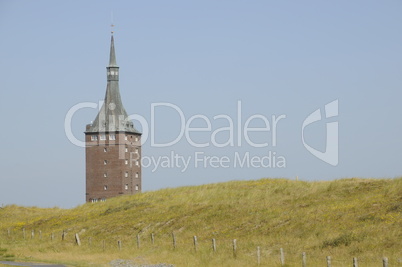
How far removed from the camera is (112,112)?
5281 inches

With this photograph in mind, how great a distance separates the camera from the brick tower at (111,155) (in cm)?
12519

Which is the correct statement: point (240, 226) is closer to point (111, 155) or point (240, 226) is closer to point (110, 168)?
point (110, 168)

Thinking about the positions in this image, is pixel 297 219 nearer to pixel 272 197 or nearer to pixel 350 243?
pixel 350 243

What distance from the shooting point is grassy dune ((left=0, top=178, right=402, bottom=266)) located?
1586 inches

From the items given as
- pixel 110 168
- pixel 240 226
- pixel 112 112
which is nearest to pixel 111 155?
pixel 110 168

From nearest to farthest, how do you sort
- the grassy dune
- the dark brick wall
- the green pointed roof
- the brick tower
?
the grassy dune
the dark brick wall
the brick tower
the green pointed roof

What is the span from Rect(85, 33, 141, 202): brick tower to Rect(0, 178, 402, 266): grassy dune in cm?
4308

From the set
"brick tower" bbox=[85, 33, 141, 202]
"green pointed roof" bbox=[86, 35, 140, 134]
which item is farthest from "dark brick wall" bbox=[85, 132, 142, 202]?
"green pointed roof" bbox=[86, 35, 140, 134]

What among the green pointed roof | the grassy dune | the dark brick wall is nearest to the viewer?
the grassy dune

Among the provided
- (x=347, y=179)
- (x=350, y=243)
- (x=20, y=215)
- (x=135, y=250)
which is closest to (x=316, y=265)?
(x=350, y=243)

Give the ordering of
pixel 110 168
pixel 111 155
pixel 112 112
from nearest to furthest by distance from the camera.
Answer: pixel 110 168
pixel 111 155
pixel 112 112

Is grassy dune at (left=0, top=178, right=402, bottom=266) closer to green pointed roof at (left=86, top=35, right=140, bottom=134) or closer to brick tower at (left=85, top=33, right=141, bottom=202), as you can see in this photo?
brick tower at (left=85, top=33, right=141, bottom=202)

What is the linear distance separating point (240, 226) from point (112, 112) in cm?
8454

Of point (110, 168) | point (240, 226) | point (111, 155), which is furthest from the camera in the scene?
point (111, 155)
